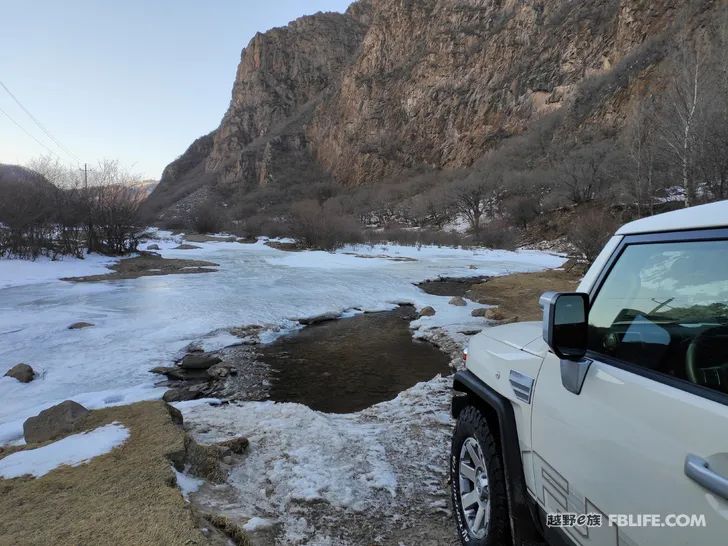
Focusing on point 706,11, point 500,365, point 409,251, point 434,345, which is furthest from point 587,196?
point 500,365

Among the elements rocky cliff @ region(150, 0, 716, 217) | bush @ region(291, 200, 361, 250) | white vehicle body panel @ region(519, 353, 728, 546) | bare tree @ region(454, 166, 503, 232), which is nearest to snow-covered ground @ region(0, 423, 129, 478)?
white vehicle body panel @ region(519, 353, 728, 546)

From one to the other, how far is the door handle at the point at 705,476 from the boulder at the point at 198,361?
8380 mm

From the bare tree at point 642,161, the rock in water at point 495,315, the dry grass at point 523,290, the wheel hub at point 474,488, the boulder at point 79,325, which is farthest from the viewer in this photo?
the bare tree at point 642,161

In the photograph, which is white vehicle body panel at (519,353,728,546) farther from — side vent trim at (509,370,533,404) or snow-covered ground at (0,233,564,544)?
snow-covered ground at (0,233,564,544)

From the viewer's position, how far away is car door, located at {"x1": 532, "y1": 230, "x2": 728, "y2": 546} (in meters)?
1.17

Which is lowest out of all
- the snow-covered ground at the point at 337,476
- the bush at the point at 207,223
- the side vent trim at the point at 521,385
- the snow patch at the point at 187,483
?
the snow-covered ground at the point at 337,476

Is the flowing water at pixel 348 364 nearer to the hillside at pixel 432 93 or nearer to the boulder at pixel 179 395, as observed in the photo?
the boulder at pixel 179 395

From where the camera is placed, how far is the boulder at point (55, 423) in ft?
13.8

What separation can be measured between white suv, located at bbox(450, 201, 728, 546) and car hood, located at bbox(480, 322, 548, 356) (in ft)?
0.07

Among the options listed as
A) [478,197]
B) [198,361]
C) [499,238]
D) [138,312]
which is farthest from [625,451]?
[478,197]

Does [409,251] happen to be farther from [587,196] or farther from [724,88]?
→ [724,88]

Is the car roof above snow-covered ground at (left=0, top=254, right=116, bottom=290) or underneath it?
above

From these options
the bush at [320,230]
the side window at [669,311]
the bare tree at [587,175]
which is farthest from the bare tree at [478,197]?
the side window at [669,311]

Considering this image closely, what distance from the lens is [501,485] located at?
2207mm
